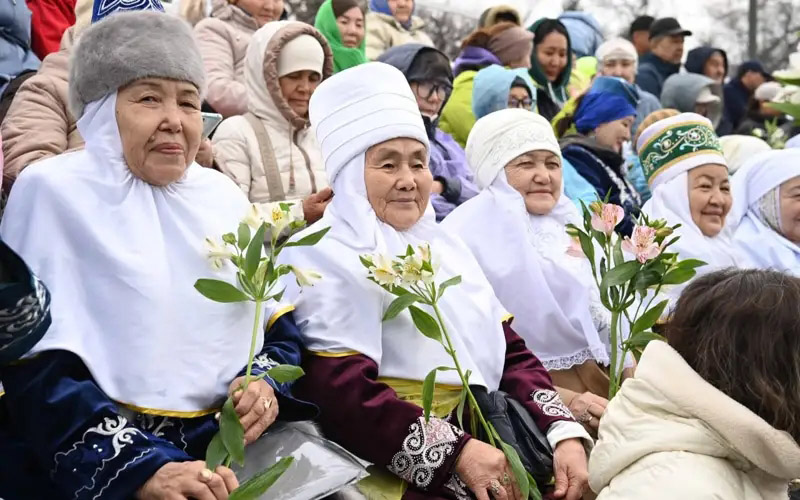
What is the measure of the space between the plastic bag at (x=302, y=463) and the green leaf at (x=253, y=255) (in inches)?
20.5

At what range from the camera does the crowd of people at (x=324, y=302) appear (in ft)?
8.87

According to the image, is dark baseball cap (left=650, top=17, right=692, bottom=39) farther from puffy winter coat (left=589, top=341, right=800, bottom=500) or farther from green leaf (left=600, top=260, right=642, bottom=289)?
puffy winter coat (left=589, top=341, right=800, bottom=500)

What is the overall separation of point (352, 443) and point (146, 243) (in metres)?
0.93

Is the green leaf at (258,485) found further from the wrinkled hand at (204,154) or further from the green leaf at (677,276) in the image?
the wrinkled hand at (204,154)

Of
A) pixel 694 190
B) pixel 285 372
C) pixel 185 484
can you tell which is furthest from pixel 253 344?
pixel 694 190

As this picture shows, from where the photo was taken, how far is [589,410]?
14.4ft

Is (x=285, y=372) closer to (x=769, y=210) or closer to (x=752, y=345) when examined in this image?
(x=752, y=345)

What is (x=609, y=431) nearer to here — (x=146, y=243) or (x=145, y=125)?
(x=146, y=243)

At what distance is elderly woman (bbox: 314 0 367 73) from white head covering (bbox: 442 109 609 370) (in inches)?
86.7

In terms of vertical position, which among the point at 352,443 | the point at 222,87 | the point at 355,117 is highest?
the point at 355,117

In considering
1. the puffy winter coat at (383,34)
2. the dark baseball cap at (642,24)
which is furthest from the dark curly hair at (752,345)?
the dark baseball cap at (642,24)

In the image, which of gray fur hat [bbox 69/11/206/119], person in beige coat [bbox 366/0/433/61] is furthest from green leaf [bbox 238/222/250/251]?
person in beige coat [bbox 366/0/433/61]

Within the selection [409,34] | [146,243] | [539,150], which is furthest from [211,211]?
[409,34]

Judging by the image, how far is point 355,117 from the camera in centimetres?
418
